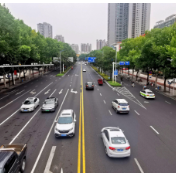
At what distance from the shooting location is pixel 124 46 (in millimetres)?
61031

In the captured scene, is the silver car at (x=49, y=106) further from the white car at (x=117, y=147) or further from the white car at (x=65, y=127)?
the white car at (x=117, y=147)

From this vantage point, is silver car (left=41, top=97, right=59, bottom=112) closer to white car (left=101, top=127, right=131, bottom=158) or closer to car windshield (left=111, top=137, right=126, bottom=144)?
white car (left=101, top=127, right=131, bottom=158)

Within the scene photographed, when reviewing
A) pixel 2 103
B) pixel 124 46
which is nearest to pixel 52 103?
pixel 2 103

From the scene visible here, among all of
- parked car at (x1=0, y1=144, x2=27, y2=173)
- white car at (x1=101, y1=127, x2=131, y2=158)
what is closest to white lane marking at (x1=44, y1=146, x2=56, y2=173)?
parked car at (x1=0, y1=144, x2=27, y2=173)

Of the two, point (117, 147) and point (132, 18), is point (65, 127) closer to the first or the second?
point (117, 147)

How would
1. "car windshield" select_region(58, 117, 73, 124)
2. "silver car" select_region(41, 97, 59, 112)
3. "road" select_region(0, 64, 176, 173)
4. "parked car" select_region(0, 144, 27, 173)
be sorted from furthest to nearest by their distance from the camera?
"silver car" select_region(41, 97, 59, 112) < "car windshield" select_region(58, 117, 73, 124) < "road" select_region(0, 64, 176, 173) < "parked car" select_region(0, 144, 27, 173)

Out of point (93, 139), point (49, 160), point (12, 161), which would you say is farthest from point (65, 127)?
point (12, 161)

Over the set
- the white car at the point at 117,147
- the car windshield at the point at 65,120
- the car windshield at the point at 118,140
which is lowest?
the white car at the point at 117,147

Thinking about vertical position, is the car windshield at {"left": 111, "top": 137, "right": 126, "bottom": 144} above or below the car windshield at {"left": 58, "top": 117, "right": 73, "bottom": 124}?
below

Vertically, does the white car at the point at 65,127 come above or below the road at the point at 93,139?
above

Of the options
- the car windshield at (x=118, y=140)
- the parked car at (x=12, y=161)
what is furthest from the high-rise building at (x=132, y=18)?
the parked car at (x=12, y=161)

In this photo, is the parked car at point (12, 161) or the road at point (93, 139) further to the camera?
the road at point (93, 139)

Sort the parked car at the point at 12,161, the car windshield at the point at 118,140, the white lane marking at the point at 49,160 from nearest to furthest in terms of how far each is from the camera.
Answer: the parked car at the point at 12,161 → the white lane marking at the point at 49,160 → the car windshield at the point at 118,140

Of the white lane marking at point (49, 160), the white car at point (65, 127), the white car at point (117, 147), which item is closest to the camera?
the white lane marking at point (49, 160)
